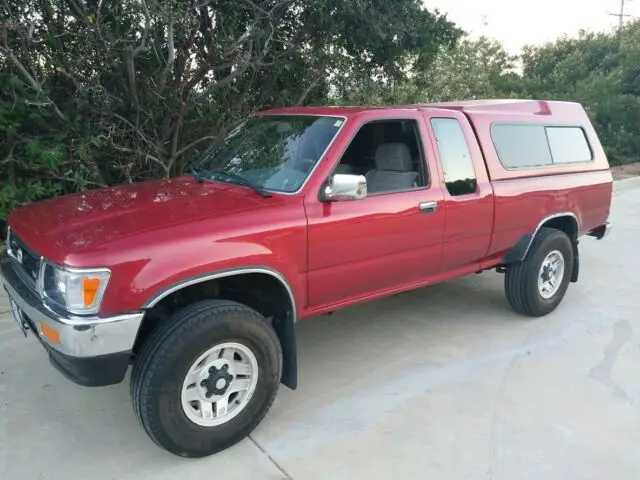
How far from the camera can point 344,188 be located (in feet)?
10.8

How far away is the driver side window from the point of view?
405cm

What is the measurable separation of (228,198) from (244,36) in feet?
13.9

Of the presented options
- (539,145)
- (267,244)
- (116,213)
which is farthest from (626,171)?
(116,213)

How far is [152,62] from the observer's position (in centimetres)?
711

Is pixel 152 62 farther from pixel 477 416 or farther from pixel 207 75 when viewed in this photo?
pixel 477 416

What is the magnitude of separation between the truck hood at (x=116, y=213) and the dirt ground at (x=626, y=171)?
42.5 ft

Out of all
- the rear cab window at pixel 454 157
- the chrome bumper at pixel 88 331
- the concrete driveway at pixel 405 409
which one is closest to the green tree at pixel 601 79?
the concrete driveway at pixel 405 409

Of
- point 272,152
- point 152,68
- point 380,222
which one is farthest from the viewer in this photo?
point 152,68

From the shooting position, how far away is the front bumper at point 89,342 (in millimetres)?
2611

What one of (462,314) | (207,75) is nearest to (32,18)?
(207,75)

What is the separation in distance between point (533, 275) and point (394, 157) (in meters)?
1.67

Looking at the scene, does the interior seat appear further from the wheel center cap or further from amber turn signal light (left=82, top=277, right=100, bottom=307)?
amber turn signal light (left=82, top=277, right=100, bottom=307)

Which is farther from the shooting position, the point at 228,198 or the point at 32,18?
the point at 32,18

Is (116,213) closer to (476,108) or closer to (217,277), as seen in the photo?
(217,277)
